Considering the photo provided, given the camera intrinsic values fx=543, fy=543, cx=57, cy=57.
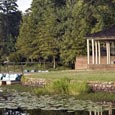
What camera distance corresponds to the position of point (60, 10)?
6944 centimetres

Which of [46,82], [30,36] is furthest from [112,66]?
[30,36]

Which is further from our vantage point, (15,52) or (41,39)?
(15,52)

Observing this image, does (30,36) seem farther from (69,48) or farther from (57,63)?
(69,48)

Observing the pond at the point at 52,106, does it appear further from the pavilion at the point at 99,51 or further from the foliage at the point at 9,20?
the foliage at the point at 9,20

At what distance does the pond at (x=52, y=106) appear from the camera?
2591cm

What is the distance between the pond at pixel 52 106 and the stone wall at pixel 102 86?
195 centimetres

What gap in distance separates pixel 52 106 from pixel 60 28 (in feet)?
126

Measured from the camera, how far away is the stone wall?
3284 centimetres

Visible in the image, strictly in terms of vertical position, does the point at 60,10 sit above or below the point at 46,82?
above

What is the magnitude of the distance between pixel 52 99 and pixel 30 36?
39137mm

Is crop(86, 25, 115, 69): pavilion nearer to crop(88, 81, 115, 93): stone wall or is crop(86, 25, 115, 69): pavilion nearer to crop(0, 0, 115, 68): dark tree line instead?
crop(0, 0, 115, 68): dark tree line

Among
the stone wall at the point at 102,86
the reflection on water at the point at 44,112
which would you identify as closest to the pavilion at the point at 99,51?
the stone wall at the point at 102,86

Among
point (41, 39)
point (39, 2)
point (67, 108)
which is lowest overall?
point (67, 108)

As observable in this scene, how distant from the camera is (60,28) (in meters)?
65.9
